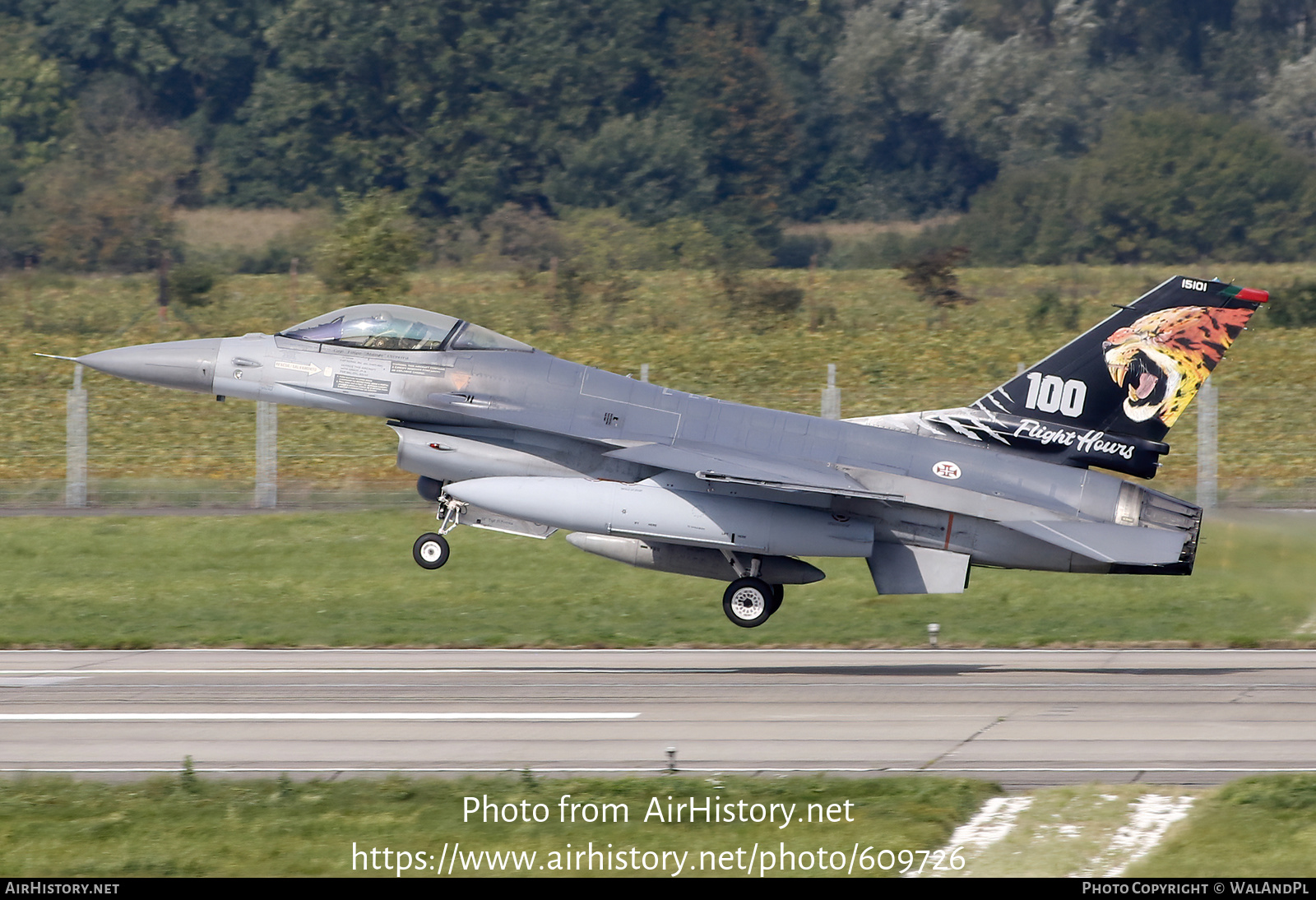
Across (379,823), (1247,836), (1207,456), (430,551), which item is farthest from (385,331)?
(1207,456)

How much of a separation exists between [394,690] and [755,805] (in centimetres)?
645

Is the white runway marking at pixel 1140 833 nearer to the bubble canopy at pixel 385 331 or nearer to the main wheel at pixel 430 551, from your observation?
the main wheel at pixel 430 551

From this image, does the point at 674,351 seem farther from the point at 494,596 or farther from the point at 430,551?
the point at 430,551

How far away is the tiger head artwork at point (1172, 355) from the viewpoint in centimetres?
1856

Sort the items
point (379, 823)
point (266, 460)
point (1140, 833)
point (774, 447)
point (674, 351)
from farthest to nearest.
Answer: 1. point (674, 351)
2. point (266, 460)
3. point (774, 447)
4. point (379, 823)
5. point (1140, 833)

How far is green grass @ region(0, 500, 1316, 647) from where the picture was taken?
69.0ft

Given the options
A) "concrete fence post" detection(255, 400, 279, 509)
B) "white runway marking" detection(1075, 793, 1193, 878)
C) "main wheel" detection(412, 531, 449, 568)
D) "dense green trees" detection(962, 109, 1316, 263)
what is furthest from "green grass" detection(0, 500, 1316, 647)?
"dense green trees" detection(962, 109, 1316, 263)

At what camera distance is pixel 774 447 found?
62.8ft

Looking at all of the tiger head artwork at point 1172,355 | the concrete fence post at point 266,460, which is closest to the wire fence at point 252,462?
the concrete fence post at point 266,460

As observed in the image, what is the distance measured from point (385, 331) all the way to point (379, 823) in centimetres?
899

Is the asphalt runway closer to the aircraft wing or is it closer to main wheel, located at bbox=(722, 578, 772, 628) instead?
main wheel, located at bbox=(722, 578, 772, 628)

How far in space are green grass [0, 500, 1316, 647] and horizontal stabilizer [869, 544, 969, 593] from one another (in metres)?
2.30

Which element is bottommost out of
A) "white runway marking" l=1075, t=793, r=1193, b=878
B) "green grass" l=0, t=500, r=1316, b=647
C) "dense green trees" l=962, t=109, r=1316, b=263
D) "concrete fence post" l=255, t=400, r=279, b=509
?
"white runway marking" l=1075, t=793, r=1193, b=878
